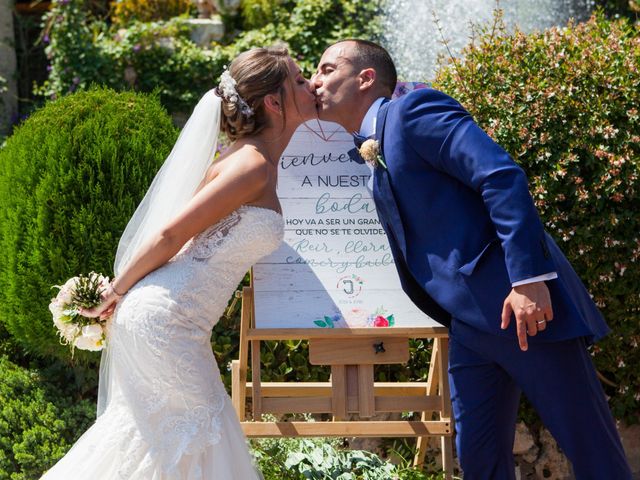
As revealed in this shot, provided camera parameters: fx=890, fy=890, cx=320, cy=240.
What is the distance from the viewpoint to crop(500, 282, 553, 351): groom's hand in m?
2.59

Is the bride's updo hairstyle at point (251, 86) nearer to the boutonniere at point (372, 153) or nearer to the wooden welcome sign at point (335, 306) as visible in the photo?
the boutonniere at point (372, 153)

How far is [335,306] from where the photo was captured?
147 inches

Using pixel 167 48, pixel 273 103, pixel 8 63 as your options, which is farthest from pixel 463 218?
pixel 8 63

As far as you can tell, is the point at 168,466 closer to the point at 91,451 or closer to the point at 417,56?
the point at 91,451

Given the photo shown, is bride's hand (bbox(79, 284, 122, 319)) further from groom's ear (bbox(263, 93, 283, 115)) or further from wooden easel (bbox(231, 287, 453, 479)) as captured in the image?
groom's ear (bbox(263, 93, 283, 115))

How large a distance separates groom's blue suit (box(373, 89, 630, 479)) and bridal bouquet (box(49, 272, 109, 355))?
3.51 feet

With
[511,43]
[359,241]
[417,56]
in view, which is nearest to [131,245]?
[359,241]

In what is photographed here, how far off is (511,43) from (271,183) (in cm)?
163

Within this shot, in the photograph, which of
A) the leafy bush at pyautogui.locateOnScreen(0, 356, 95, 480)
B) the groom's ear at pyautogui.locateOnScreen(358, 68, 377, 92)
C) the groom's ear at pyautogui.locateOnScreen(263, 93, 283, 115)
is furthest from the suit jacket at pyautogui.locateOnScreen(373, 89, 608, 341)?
the leafy bush at pyautogui.locateOnScreen(0, 356, 95, 480)

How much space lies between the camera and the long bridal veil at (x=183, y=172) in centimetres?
325

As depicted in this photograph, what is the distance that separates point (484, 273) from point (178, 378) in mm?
1073

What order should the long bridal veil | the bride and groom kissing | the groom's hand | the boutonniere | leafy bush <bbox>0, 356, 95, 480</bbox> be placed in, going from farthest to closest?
leafy bush <bbox>0, 356, 95, 480</bbox>, the long bridal veil, the boutonniere, the bride and groom kissing, the groom's hand

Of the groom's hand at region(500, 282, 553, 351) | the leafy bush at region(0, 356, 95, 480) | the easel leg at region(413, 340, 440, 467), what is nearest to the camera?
the groom's hand at region(500, 282, 553, 351)

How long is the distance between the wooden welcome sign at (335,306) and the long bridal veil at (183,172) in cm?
60
